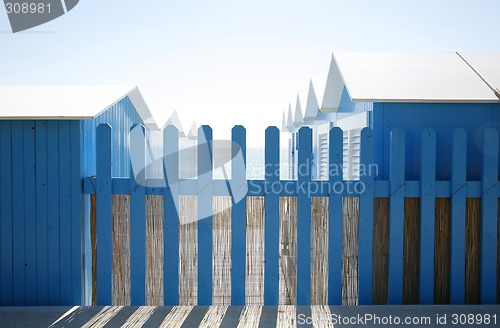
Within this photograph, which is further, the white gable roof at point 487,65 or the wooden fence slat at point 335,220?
the white gable roof at point 487,65

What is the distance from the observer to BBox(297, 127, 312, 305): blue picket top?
4.97m

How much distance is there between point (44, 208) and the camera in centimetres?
505

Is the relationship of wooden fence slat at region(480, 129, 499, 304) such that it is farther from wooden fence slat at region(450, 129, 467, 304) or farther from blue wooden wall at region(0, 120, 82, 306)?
blue wooden wall at region(0, 120, 82, 306)

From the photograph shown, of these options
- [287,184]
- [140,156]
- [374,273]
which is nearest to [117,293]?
[140,156]

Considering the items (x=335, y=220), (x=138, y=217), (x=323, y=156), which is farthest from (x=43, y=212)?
(x=323, y=156)

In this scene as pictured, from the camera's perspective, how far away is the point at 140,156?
4996 mm

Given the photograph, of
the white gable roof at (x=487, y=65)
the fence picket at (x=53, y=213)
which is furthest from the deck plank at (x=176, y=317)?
the white gable roof at (x=487, y=65)

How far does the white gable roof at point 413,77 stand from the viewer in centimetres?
534

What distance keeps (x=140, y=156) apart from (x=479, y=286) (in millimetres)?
3732

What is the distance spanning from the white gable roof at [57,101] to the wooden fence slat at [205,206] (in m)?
1.07

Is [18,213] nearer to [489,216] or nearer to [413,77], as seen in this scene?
[413,77]

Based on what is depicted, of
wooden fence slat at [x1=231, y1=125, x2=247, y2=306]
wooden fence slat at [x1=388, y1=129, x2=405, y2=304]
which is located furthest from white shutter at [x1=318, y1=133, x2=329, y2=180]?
wooden fence slat at [x1=231, y1=125, x2=247, y2=306]

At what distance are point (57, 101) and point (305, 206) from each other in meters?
2.90

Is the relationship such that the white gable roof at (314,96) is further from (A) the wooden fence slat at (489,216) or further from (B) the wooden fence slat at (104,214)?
(B) the wooden fence slat at (104,214)
